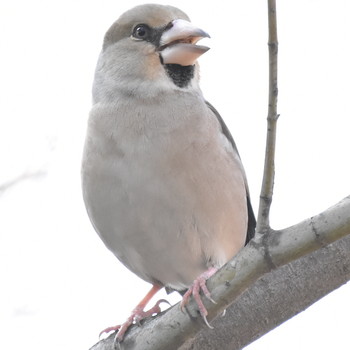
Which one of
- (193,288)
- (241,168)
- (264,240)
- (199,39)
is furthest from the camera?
(241,168)

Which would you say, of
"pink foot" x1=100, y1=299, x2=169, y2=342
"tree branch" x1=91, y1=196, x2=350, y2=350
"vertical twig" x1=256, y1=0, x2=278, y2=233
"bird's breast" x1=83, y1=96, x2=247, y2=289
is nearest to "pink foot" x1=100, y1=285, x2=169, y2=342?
"pink foot" x1=100, y1=299, x2=169, y2=342

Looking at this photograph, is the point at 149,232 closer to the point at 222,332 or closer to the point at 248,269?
the point at 222,332

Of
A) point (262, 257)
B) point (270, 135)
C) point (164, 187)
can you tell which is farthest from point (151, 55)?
point (262, 257)

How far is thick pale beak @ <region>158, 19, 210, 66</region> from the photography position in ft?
14.2

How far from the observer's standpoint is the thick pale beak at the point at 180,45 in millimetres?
4332

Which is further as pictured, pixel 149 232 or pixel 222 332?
pixel 149 232

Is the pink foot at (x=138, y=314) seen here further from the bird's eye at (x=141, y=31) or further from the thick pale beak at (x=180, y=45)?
the bird's eye at (x=141, y=31)

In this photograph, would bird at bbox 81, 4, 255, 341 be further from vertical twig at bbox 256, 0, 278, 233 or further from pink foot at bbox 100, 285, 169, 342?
vertical twig at bbox 256, 0, 278, 233

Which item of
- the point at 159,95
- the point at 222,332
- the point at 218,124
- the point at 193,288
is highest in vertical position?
the point at 159,95

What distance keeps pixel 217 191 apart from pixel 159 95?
2.22 ft

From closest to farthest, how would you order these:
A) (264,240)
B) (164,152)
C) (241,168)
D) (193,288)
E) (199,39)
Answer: (264,240) → (193,288) → (164,152) → (199,39) → (241,168)

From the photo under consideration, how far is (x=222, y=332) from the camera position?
3.63 m

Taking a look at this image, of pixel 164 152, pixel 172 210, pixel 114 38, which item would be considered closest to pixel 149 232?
pixel 172 210

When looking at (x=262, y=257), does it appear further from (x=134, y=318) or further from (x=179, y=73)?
(x=179, y=73)
